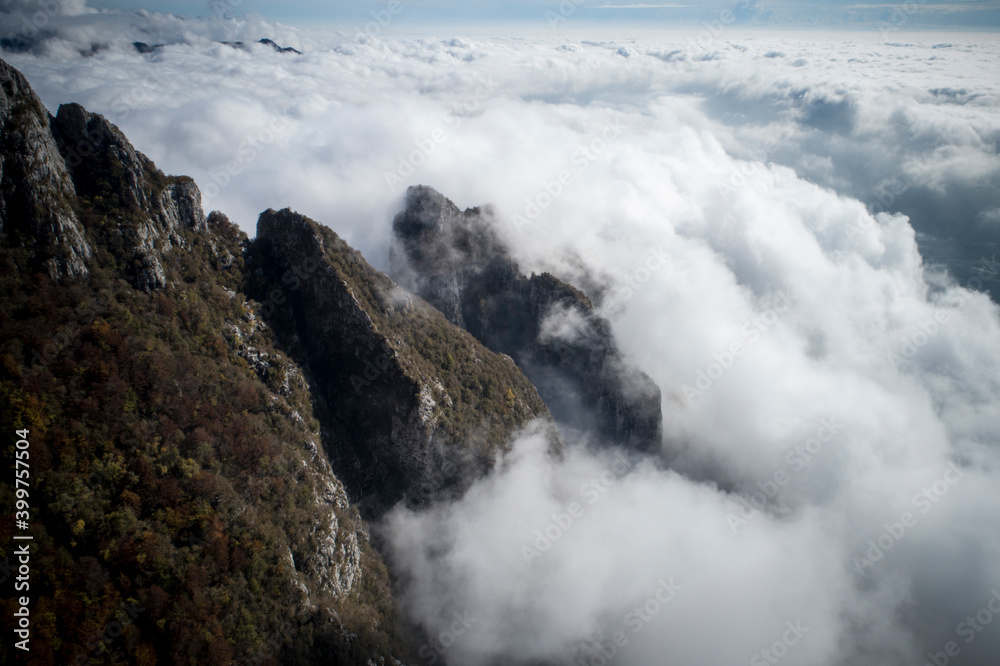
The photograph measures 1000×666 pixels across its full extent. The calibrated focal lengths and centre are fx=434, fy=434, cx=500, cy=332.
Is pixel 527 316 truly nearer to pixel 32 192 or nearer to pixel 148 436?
pixel 148 436

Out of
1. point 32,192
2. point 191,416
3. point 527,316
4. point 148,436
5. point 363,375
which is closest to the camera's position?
point 32,192

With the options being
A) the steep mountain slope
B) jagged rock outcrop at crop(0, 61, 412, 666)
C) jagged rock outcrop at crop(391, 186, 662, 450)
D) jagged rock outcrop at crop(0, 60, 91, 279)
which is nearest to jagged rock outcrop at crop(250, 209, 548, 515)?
the steep mountain slope

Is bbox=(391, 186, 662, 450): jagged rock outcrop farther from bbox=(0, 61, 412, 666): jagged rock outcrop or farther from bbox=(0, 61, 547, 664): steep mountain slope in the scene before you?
bbox=(0, 61, 412, 666): jagged rock outcrop

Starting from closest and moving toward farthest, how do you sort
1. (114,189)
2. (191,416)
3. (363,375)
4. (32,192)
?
(32,192) < (191,416) < (114,189) < (363,375)

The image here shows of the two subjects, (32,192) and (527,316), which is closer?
(32,192)

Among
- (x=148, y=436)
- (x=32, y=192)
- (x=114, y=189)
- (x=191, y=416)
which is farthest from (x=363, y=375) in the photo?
(x=32, y=192)

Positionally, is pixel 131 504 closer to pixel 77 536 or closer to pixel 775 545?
pixel 77 536
